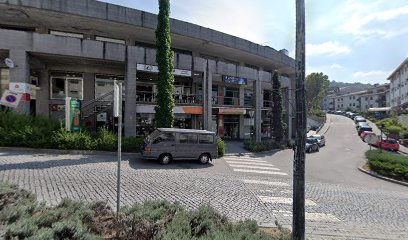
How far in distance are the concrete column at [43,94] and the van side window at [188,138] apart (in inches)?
513

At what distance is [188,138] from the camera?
46.9 ft

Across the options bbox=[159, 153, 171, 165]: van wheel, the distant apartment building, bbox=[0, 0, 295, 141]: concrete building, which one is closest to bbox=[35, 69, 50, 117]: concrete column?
bbox=[0, 0, 295, 141]: concrete building

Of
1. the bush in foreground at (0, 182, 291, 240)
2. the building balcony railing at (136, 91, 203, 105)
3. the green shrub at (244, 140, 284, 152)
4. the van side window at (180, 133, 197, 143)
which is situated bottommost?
the green shrub at (244, 140, 284, 152)

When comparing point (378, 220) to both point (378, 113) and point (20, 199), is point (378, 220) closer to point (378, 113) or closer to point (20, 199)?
point (20, 199)

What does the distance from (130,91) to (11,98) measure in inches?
288

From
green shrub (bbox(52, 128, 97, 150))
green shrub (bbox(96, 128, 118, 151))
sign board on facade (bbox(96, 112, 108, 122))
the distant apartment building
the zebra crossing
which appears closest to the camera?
the zebra crossing

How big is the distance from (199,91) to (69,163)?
1644cm

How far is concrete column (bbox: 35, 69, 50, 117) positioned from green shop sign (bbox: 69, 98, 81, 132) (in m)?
7.15

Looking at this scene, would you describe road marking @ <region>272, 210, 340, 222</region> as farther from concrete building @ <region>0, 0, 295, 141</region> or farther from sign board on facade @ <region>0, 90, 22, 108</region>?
sign board on facade @ <region>0, 90, 22, 108</region>

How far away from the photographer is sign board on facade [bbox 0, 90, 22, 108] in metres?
16.2

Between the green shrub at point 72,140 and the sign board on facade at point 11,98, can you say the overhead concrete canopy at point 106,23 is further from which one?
the green shrub at point 72,140

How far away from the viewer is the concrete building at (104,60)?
56.7 feet

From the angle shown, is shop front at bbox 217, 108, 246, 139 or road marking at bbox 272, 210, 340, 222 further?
shop front at bbox 217, 108, 246, 139

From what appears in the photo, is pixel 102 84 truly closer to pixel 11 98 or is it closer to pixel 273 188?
pixel 11 98
